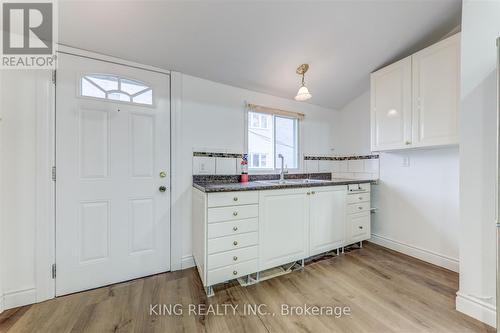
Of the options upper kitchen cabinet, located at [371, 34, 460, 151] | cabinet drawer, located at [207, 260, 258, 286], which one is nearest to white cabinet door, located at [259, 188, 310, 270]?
cabinet drawer, located at [207, 260, 258, 286]

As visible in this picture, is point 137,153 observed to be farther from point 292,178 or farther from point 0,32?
point 292,178

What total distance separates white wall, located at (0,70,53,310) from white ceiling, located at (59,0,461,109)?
0.54m

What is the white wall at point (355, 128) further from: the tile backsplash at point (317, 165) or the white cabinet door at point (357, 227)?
the white cabinet door at point (357, 227)

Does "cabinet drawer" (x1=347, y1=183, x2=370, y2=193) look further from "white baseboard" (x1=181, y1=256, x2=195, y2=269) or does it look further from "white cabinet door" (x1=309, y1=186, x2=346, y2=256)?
"white baseboard" (x1=181, y1=256, x2=195, y2=269)

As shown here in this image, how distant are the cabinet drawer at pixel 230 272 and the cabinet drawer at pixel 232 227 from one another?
11.5 inches

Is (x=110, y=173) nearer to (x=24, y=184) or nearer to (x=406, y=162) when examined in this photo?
(x=24, y=184)

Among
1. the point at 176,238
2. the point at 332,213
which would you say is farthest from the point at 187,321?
the point at 332,213

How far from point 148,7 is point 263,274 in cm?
250

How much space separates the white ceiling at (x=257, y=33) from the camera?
5.00 ft

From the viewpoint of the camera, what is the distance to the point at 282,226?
2.00 metres

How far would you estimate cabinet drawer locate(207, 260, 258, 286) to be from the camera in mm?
1649

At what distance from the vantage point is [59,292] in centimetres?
164

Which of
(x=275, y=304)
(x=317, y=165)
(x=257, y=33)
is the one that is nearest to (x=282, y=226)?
(x=275, y=304)

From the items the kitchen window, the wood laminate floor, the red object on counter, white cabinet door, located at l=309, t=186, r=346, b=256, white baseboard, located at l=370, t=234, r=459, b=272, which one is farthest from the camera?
the kitchen window
